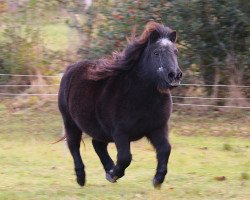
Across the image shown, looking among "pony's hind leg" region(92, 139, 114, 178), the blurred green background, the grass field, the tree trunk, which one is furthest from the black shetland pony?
the tree trunk

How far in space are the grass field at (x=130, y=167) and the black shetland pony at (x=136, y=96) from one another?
55cm

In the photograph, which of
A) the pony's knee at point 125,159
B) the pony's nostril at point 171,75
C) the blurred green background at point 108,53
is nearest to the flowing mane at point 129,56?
the pony's nostril at point 171,75

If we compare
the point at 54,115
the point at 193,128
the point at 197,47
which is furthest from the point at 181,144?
the point at 54,115

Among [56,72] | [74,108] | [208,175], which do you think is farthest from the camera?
[56,72]

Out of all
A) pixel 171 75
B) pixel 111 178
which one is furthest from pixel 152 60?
pixel 111 178

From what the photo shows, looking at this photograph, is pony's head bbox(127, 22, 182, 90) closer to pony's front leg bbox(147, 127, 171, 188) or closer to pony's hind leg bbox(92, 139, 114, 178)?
pony's front leg bbox(147, 127, 171, 188)

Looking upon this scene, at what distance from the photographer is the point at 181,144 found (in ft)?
41.6

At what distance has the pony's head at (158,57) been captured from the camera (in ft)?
21.5

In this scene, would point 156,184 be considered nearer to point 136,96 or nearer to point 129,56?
point 136,96

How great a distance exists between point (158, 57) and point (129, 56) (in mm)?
571

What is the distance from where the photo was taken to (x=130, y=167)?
10.1m

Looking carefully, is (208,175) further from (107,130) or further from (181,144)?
Result: (181,144)

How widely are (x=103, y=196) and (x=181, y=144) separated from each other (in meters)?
5.86

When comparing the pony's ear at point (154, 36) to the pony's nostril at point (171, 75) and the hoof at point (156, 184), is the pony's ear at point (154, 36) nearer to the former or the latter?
the pony's nostril at point (171, 75)
